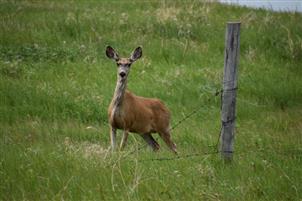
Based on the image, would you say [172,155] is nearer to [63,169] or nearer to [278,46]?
[63,169]

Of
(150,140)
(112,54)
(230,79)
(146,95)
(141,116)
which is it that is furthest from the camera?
(146,95)

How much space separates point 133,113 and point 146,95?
9.74ft

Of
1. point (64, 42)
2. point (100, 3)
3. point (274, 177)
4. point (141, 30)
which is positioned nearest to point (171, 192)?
point (274, 177)

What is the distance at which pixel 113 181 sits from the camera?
7.61 meters

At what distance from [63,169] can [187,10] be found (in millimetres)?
11853

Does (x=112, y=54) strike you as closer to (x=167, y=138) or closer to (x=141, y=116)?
(x=141, y=116)

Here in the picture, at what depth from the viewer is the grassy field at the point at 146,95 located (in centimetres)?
766

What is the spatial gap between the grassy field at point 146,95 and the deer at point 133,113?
0.31 m

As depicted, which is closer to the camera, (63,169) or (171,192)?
(171,192)

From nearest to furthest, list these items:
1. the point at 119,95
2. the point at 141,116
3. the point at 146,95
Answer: the point at 119,95 → the point at 141,116 → the point at 146,95

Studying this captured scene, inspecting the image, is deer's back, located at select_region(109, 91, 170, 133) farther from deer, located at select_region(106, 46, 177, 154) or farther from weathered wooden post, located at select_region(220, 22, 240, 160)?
weathered wooden post, located at select_region(220, 22, 240, 160)

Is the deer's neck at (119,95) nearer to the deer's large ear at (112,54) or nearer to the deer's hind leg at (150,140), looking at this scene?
the deer's large ear at (112,54)

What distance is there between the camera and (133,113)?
10.5 meters

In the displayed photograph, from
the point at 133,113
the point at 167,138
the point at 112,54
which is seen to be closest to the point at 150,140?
the point at 167,138
